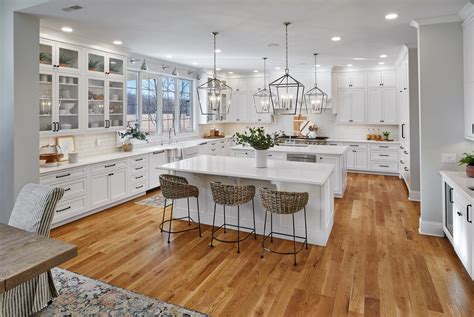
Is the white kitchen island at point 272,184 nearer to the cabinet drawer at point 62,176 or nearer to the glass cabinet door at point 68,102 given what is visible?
the cabinet drawer at point 62,176

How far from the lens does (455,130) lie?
3879 millimetres

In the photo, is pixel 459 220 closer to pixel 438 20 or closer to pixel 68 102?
pixel 438 20

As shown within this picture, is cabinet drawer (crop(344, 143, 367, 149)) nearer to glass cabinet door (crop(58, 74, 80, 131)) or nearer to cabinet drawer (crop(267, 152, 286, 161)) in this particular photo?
cabinet drawer (crop(267, 152, 286, 161))

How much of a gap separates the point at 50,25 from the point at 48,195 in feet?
10.2

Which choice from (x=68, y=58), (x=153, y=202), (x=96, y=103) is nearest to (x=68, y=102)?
(x=96, y=103)

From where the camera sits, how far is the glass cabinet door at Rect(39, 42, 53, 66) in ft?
14.4

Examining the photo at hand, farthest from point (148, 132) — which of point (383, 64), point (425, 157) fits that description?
point (383, 64)

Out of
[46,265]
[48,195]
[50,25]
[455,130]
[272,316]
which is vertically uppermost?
[50,25]

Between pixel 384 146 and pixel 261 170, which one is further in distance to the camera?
pixel 384 146

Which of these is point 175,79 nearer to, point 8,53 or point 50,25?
point 50,25

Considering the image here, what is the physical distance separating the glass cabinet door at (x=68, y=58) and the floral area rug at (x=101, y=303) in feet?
10.7

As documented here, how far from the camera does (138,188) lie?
593 cm

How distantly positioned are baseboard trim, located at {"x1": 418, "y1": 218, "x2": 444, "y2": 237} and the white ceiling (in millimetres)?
2569

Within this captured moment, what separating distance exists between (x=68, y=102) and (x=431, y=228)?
5.49 meters
